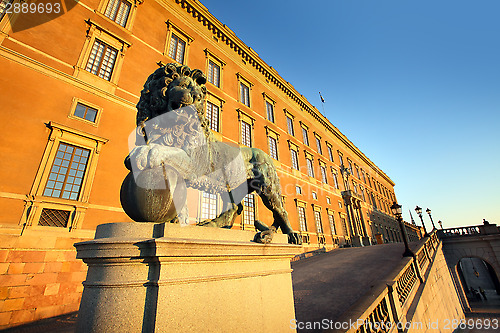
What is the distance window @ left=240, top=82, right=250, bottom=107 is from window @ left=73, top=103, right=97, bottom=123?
10561mm

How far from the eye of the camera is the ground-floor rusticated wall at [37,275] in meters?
5.92

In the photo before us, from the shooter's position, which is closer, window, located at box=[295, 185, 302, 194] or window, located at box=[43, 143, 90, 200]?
window, located at box=[43, 143, 90, 200]

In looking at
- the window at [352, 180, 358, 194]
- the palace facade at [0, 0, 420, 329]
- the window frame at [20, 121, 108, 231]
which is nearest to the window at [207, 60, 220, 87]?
the palace facade at [0, 0, 420, 329]

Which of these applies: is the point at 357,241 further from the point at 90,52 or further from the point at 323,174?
the point at 90,52

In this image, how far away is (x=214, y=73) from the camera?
15555 mm

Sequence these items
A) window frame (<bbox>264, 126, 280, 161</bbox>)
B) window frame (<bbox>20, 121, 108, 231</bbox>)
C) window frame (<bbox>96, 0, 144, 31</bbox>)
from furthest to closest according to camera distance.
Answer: window frame (<bbox>264, 126, 280, 161</bbox>), window frame (<bbox>96, 0, 144, 31</bbox>), window frame (<bbox>20, 121, 108, 231</bbox>)

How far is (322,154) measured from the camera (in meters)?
26.2

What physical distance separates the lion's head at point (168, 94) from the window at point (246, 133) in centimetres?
1346

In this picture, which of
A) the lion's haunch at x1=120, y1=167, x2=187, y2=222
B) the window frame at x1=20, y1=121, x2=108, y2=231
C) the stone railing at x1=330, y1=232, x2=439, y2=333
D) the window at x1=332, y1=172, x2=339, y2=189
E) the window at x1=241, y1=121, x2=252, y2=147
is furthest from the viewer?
the window at x1=332, y1=172, x2=339, y2=189

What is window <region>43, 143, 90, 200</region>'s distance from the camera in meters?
7.52

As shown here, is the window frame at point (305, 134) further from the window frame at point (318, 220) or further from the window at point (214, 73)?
the window at point (214, 73)

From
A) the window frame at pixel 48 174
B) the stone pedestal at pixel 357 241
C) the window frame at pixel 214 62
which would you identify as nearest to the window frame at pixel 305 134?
the stone pedestal at pixel 357 241

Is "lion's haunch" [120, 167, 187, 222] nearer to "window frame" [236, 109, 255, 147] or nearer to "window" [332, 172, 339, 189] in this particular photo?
"window frame" [236, 109, 255, 147]

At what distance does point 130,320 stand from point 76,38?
12513mm
